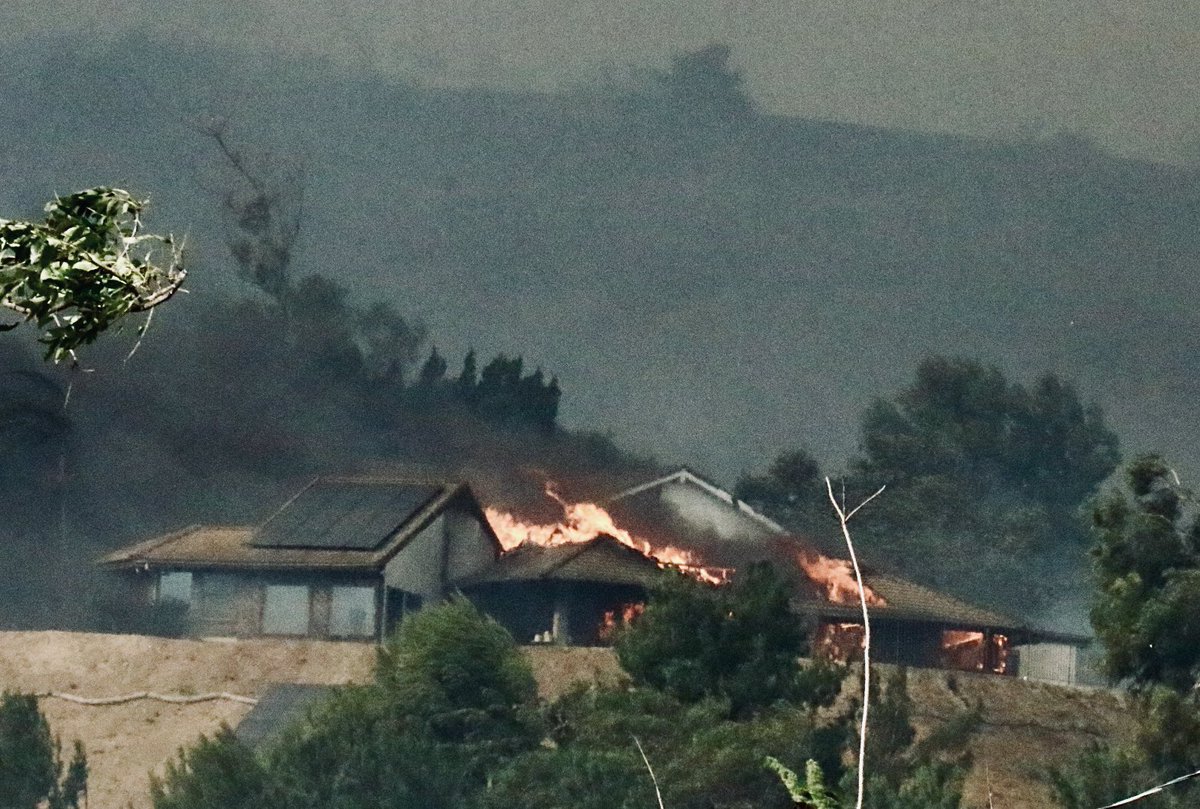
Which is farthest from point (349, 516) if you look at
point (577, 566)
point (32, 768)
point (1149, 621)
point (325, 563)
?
point (1149, 621)

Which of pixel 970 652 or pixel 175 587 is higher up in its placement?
pixel 175 587

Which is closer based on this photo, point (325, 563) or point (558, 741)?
point (558, 741)

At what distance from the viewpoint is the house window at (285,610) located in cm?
13738

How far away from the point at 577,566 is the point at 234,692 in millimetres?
23751

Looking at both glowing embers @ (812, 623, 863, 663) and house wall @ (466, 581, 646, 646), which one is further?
glowing embers @ (812, 623, 863, 663)

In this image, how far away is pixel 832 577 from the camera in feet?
499

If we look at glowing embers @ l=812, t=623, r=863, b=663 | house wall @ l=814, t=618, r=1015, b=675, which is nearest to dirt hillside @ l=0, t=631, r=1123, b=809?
glowing embers @ l=812, t=623, r=863, b=663

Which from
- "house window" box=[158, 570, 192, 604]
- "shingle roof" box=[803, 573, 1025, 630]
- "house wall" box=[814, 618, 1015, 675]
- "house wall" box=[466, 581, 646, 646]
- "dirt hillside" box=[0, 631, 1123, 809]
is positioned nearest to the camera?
"dirt hillside" box=[0, 631, 1123, 809]

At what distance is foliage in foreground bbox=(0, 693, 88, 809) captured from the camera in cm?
9881

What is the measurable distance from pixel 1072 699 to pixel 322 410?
9136 cm

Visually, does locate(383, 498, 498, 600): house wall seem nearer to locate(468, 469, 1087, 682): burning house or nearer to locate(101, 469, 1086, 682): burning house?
locate(101, 469, 1086, 682): burning house

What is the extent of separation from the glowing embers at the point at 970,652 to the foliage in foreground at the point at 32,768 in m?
60.2

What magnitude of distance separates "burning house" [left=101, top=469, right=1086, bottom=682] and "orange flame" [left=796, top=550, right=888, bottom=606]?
0.48ft

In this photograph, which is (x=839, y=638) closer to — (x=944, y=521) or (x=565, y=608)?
(x=565, y=608)
